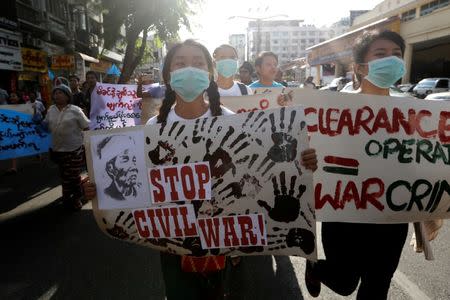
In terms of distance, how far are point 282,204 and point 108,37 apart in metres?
22.2

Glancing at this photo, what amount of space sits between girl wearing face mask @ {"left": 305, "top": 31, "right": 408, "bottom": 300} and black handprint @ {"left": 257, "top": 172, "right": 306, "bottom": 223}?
578mm

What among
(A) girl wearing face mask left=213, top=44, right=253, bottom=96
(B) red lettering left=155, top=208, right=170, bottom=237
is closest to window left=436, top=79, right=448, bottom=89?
(A) girl wearing face mask left=213, top=44, right=253, bottom=96

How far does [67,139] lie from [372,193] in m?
4.73

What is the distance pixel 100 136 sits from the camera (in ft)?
7.67

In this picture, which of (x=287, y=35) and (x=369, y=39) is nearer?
(x=369, y=39)

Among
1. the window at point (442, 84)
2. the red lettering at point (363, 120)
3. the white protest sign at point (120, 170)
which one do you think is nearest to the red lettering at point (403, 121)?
the red lettering at point (363, 120)

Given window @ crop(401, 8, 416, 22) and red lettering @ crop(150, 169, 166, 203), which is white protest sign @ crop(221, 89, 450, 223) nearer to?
red lettering @ crop(150, 169, 166, 203)

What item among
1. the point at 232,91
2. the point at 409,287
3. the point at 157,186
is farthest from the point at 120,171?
the point at 232,91

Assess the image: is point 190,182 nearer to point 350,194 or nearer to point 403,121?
point 350,194

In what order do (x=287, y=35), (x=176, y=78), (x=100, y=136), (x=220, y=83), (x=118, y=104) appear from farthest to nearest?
(x=287, y=35)
(x=118, y=104)
(x=220, y=83)
(x=176, y=78)
(x=100, y=136)

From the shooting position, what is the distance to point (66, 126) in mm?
6039

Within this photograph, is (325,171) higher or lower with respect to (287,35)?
lower

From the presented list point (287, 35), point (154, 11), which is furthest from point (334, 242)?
point (287, 35)

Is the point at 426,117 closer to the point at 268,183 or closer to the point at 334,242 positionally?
the point at 334,242
